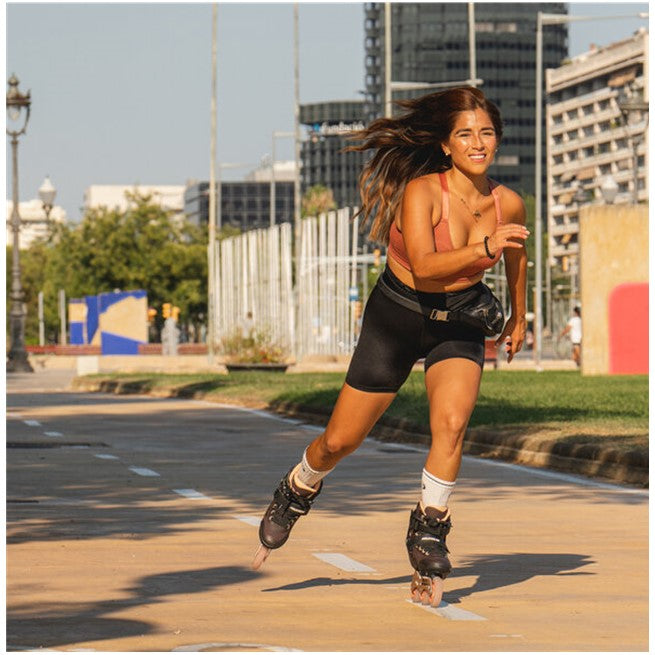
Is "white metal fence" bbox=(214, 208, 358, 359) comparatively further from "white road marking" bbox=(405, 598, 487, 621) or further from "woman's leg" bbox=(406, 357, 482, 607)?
"white road marking" bbox=(405, 598, 487, 621)

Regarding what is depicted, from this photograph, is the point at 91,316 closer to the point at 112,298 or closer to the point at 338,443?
the point at 112,298

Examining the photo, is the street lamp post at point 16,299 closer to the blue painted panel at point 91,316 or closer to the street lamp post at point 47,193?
the street lamp post at point 47,193

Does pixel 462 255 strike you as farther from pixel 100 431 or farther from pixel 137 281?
pixel 137 281

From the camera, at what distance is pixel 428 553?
25.9 feet

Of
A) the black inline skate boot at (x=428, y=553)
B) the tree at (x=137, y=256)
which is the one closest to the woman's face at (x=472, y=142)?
the black inline skate boot at (x=428, y=553)

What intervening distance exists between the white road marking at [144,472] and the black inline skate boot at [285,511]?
6.89m

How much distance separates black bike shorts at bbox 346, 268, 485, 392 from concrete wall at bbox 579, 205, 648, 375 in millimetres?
33829

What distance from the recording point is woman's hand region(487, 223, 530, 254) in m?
7.77

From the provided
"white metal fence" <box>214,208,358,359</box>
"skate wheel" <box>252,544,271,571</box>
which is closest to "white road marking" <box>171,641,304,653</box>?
"skate wheel" <box>252,544,271,571</box>

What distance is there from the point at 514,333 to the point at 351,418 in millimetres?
822

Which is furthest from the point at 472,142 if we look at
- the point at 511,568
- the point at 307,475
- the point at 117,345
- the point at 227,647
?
the point at 117,345

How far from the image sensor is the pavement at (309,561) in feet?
23.2

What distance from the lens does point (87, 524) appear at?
11250 mm

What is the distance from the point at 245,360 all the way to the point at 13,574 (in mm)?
36653
